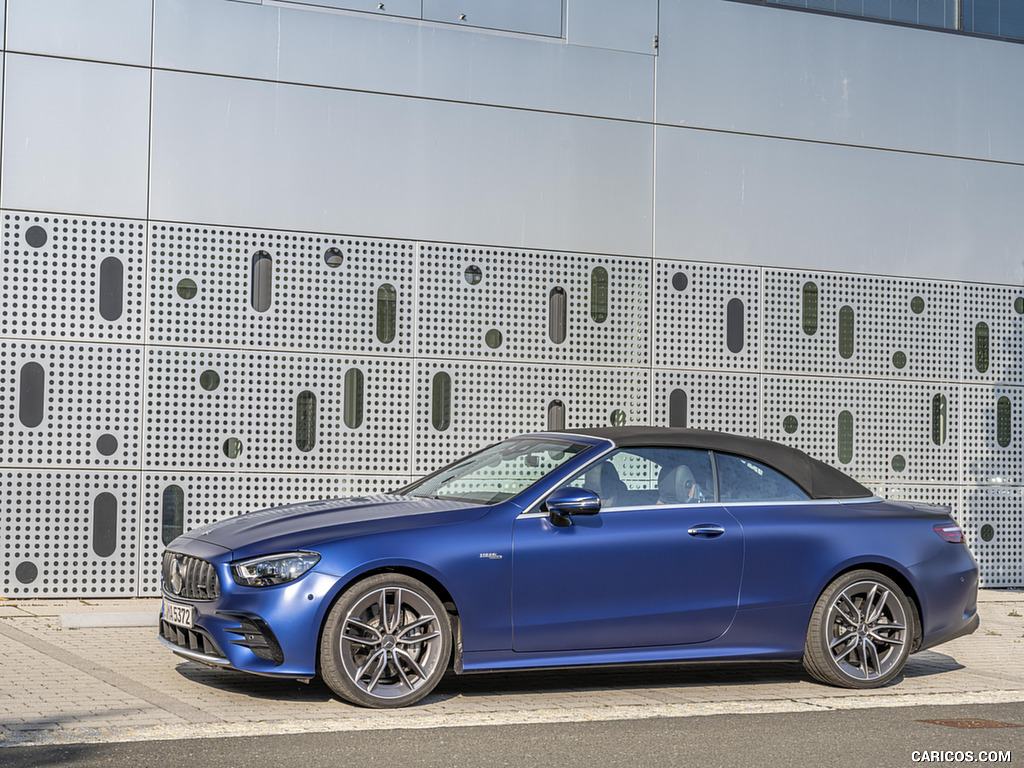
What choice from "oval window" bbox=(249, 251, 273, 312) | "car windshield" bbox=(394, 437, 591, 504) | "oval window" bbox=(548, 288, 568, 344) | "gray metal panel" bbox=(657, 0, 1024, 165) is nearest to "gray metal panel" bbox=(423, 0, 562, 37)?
"gray metal panel" bbox=(657, 0, 1024, 165)

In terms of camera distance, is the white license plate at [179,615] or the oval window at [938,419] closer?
the white license plate at [179,615]

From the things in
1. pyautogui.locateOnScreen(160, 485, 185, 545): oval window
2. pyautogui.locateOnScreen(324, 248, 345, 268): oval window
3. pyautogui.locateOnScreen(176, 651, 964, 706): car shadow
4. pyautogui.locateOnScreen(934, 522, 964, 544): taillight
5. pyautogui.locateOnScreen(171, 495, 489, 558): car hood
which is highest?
pyautogui.locateOnScreen(324, 248, 345, 268): oval window

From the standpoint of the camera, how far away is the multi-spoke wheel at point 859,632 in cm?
780

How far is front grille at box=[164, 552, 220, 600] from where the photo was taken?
6.85 meters

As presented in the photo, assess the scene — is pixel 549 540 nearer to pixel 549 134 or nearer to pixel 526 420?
pixel 526 420

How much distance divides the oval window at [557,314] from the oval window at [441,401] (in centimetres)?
116

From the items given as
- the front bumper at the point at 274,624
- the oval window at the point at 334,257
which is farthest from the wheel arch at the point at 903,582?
the oval window at the point at 334,257

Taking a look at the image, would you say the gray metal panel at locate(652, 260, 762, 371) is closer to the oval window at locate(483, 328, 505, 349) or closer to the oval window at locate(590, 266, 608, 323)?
the oval window at locate(590, 266, 608, 323)

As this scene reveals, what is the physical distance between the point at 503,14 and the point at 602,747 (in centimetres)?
855

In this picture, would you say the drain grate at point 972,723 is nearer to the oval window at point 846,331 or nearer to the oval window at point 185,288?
the oval window at point 846,331

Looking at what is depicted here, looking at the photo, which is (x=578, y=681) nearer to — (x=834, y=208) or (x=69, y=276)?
(x=69, y=276)

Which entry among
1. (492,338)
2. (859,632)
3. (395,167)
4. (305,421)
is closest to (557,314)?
(492,338)

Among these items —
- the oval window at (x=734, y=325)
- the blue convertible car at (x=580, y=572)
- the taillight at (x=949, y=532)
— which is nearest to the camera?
the blue convertible car at (x=580, y=572)

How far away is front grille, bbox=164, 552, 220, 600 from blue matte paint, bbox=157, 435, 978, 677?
0.17 ft
